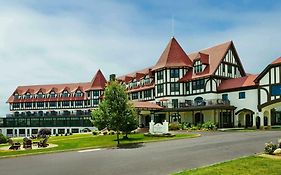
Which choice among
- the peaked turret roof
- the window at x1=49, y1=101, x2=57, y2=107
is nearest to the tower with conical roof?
the peaked turret roof

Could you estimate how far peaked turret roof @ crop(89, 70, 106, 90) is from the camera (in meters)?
80.9

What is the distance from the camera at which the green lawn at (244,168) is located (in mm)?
11645

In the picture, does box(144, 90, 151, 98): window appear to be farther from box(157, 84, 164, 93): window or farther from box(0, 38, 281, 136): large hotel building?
box(157, 84, 164, 93): window

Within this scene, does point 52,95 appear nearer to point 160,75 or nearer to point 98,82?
point 98,82

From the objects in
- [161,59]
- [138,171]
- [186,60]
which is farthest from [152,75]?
[138,171]

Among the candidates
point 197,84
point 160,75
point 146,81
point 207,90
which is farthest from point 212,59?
point 146,81

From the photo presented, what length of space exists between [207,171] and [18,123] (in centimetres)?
7681

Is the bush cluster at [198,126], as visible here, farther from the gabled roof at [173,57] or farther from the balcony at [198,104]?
the gabled roof at [173,57]

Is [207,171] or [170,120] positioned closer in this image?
[207,171]

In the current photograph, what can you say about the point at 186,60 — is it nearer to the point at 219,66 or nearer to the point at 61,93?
the point at 219,66

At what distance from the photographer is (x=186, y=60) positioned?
53.6m

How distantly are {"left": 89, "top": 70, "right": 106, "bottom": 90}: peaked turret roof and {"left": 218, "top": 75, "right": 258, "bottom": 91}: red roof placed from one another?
40717mm

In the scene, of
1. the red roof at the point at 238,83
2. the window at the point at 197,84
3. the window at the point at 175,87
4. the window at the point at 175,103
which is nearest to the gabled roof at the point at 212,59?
the window at the point at 197,84

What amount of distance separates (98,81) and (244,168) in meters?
71.4
